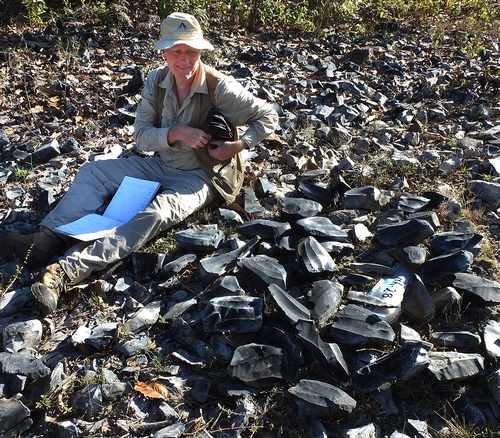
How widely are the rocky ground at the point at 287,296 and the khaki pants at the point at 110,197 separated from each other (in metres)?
0.13

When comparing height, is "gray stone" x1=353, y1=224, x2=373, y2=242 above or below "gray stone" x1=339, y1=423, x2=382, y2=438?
above

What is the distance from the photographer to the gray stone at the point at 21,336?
328 cm

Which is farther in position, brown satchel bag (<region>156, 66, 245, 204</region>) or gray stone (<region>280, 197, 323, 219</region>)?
brown satchel bag (<region>156, 66, 245, 204</region>)

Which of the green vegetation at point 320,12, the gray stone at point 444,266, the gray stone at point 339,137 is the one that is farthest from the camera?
the green vegetation at point 320,12

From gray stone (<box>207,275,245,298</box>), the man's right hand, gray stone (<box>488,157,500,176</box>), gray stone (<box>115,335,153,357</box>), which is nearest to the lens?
gray stone (<box>115,335,153,357</box>)

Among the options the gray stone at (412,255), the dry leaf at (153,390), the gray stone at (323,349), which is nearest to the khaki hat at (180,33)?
the gray stone at (412,255)

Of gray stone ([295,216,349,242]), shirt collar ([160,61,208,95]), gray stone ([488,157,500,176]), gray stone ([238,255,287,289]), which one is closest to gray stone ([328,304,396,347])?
gray stone ([238,255,287,289])

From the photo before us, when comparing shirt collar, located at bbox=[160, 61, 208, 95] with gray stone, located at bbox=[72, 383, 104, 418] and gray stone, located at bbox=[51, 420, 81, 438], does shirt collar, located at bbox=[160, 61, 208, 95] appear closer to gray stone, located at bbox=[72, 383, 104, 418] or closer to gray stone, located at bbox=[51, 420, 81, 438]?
gray stone, located at bbox=[72, 383, 104, 418]

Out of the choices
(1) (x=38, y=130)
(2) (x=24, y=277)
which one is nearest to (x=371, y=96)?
(1) (x=38, y=130)

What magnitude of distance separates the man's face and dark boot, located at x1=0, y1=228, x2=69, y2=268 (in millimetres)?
1446

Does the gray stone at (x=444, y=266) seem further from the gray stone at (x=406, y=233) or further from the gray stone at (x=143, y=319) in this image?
the gray stone at (x=143, y=319)

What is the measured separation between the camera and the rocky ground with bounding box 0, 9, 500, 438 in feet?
9.62

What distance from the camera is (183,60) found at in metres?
4.19

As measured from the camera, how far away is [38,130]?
19.5ft
